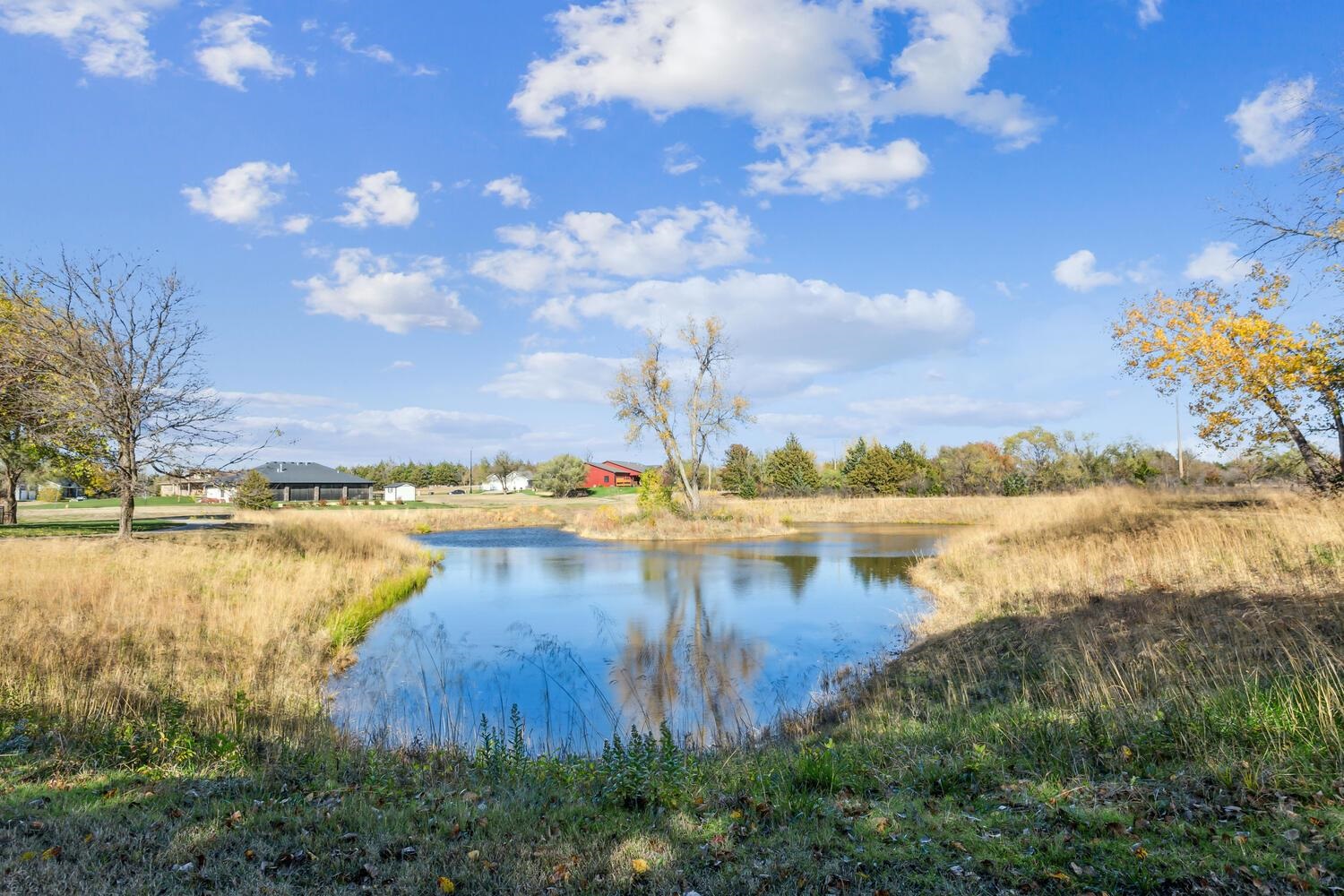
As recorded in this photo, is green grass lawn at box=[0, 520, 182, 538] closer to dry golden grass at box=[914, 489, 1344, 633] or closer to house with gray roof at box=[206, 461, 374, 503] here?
dry golden grass at box=[914, 489, 1344, 633]

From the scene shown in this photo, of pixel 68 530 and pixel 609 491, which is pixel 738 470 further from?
pixel 68 530

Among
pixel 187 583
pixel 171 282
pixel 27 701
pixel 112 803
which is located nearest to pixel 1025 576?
pixel 112 803

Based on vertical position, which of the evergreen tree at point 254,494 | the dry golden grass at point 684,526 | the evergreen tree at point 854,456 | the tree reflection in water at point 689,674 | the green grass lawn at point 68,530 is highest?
the evergreen tree at point 854,456

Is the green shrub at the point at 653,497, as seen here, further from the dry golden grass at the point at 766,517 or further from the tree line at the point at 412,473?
the tree line at the point at 412,473

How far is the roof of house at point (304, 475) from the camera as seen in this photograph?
67938mm

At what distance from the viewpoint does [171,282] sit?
18.7 meters

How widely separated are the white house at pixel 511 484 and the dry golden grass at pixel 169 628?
83955 millimetres

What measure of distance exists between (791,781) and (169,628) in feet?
32.1

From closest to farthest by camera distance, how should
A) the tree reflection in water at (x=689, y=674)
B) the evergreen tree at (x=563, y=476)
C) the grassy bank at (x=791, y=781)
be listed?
the grassy bank at (x=791, y=781) < the tree reflection in water at (x=689, y=674) < the evergreen tree at (x=563, y=476)

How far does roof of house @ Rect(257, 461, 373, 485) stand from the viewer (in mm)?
67938

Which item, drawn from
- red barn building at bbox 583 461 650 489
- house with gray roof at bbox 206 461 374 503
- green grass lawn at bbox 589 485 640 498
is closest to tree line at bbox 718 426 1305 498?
green grass lawn at bbox 589 485 640 498

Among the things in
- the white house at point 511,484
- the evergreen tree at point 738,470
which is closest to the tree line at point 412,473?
the white house at point 511,484

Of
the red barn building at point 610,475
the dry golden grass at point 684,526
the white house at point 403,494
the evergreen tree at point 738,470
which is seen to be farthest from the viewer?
the red barn building at point 610,475

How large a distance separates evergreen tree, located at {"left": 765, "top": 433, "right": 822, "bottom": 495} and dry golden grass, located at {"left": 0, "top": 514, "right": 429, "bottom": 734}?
45.8 meters
